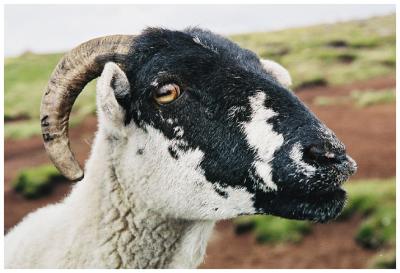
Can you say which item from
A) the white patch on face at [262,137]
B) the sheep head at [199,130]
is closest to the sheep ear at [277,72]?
the sheep head at [199,130]

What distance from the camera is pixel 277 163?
14.3ft

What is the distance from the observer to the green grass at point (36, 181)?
709 inches

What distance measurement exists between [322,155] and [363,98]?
1012 inches

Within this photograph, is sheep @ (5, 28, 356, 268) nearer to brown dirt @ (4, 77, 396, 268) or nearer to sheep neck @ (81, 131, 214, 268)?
sheep neck @ (81, 131, 214, 268)

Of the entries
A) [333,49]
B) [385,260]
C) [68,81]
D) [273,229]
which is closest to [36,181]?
[273,229]

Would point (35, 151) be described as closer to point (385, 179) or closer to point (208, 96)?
point (385, 179)

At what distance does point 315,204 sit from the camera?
14.5 ft

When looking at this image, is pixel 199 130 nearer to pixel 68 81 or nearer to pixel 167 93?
pixel 167 93

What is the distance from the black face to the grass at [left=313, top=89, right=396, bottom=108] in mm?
24433

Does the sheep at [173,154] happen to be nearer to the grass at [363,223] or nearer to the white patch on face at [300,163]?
the white patch on face at [300,163]

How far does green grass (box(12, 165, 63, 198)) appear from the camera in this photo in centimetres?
1802

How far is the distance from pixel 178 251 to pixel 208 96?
1.34 m

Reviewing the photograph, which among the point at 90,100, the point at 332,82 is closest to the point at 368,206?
the point at 90,100

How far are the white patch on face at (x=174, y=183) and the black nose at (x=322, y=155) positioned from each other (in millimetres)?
646
